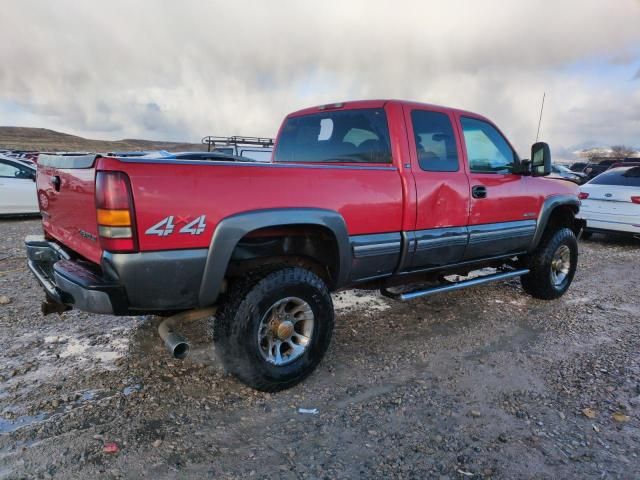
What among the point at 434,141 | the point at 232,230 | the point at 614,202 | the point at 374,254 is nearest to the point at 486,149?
the point at 434,141

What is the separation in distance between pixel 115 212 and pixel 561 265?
15.9ft

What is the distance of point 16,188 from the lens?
9664 mm

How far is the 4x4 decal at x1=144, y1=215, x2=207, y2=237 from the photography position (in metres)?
2.40

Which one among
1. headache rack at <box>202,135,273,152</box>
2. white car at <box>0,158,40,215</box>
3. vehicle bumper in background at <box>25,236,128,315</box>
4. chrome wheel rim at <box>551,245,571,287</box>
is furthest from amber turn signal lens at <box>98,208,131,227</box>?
headache rack at <box>202,135,273,152</box>

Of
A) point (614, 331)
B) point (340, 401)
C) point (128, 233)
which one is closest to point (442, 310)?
point (614, 331)

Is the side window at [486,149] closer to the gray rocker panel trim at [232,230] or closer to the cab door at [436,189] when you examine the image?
the cab door at [436,189]

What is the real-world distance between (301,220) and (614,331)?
3362mm

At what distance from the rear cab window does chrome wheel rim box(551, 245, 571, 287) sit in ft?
9.15

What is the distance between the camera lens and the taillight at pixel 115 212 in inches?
90.6

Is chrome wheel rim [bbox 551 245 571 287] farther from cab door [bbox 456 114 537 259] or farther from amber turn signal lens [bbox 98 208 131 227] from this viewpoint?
amber turn signal lens [bbox 98 208 131 227]

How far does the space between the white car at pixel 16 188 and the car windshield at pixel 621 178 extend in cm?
1162

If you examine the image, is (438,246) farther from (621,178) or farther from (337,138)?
(621,178)

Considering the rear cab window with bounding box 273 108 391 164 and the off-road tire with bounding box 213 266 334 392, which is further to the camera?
the rear cab window with bounding box 273 108 391 164

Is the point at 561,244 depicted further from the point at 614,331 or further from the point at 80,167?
the point at 80,167
